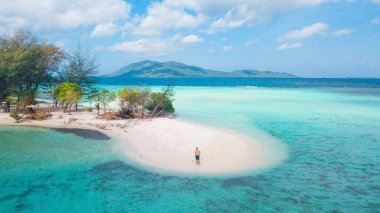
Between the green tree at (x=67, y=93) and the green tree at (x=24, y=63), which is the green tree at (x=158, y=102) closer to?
the green tree at (x=67, y=93)

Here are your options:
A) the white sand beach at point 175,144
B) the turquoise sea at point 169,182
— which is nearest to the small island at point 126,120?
the white sand beach at point 175,144

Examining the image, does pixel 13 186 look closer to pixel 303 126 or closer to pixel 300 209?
pixel 300 209

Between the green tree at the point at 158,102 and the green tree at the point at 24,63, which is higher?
the green tree at the point at 24,63

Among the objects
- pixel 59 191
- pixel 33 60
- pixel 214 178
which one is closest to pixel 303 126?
pixel 214 178

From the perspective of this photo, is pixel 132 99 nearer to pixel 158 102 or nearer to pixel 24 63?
pixel 158 102

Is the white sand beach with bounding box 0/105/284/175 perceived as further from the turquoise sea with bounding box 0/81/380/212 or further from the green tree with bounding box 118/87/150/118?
the green tree with bounding box 118/87/150/118

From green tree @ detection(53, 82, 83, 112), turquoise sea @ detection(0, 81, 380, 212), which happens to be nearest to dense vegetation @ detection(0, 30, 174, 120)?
green tree @ detection(53, 82, 83, 112)
